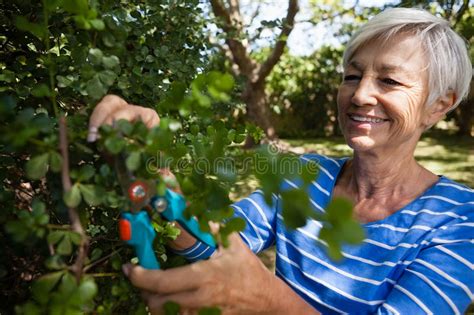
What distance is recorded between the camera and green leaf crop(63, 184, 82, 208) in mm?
774

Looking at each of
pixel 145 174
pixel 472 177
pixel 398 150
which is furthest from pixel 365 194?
pixel 472 177

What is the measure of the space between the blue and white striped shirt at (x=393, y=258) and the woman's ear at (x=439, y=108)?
29cm

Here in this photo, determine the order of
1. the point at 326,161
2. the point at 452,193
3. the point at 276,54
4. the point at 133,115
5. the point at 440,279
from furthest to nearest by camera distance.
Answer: the point at 276,54 < the point at 326,161 < the point at 452,193 < the point at 440,279 < the point at 133,115

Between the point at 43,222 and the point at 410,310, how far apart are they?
44.9 inches

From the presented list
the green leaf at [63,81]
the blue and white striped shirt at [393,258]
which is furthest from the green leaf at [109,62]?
the blue and white striped shirt at [393,258]

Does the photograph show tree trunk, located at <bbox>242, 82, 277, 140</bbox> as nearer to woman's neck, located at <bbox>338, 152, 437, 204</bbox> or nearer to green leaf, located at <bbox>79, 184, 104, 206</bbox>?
woman's neck, located at <bbox>338, 152, 437, 204</bbox>

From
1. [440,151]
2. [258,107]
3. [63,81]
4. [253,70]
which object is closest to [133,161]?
[63,81]

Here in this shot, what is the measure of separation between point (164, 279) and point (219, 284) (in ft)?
0.43

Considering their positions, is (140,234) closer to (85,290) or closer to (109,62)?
(85,290)

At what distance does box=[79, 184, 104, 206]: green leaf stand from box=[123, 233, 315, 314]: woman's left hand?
0.54 feet

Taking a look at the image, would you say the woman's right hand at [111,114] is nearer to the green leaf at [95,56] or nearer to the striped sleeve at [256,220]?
the green leaf at [95,56]

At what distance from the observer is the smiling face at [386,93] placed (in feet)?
6.05

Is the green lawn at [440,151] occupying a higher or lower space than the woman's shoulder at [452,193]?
lower

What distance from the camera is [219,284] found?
94cm
